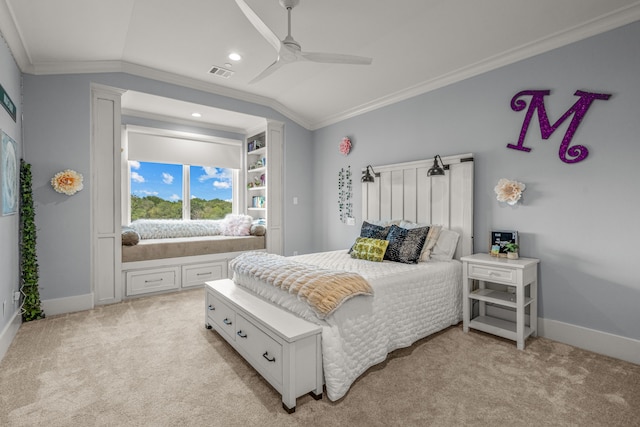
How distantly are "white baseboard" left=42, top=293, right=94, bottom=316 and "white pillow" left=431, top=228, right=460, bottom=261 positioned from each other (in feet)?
12.3

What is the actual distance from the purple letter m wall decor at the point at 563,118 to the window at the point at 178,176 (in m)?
4.29

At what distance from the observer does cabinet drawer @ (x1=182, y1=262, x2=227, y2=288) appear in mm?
4227

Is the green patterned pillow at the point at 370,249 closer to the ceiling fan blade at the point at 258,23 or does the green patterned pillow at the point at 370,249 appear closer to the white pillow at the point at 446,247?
the white pillow at the point at 446,247

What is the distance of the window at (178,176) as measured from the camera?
4.71 m

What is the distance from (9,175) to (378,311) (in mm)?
3173

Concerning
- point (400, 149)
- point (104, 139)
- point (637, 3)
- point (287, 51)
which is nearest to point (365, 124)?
point (400, 149)

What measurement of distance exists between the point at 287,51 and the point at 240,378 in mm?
2289

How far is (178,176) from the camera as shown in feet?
17.0

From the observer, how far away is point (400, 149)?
3.98 meters

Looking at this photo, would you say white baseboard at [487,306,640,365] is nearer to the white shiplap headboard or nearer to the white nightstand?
the white nightstand

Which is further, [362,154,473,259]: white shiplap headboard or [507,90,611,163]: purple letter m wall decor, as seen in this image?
[362,154,473,259]: white shiplap headboard

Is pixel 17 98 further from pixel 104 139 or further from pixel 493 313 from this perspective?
pixel 493 313

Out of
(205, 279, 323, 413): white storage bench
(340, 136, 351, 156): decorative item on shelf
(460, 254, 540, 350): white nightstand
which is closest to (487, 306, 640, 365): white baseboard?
(460, 254, 540, 350): white nightstand

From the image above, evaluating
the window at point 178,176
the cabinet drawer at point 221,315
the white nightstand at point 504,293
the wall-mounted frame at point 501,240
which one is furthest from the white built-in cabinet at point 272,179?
the wall-mounted frame at point 501,240
